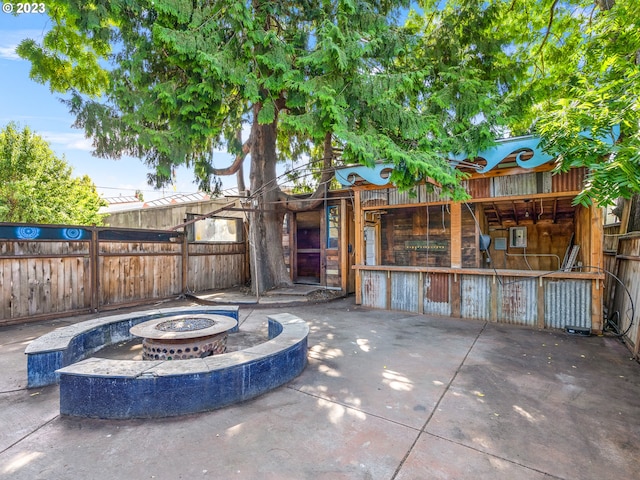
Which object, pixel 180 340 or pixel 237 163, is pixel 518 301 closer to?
pixel 180 340

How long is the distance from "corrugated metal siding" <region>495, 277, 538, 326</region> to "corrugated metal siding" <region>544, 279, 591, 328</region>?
0.60ft

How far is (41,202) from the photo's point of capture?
9.98 meters

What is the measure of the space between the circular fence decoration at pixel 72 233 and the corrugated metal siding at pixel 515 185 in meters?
8.22

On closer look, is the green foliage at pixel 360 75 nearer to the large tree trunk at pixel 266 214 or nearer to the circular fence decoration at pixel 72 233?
the large tree trunk at pixel 266 214

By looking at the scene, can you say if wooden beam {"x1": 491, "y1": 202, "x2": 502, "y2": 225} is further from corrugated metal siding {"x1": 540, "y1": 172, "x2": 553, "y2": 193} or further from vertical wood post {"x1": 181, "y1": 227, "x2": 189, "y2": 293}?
vertical wood post {"x1": 181, "y1": 227, "x2": 189, "y2": 293}

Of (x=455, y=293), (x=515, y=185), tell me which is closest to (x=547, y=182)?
(x=515, y=185)

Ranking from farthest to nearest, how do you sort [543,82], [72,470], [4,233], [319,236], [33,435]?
[319,236] → [543,82] → [4,233] → [33,435] → [72,470]

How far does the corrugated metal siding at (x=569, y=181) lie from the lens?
16.5 feet

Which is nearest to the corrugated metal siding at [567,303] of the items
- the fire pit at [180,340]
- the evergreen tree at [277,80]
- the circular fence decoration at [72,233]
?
the evergreen tree at [277,80]

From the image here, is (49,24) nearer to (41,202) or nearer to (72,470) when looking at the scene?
(41,202)

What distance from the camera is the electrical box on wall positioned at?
7789mm

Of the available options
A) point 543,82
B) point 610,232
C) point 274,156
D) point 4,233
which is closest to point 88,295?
point 4,233

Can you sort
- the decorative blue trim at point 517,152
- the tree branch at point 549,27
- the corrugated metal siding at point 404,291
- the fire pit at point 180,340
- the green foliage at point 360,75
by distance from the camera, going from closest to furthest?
the fire pit at point 180,340 < the green foliage at point 360,75 < the decorative blue trim at point 517,152 < the corrugated metal siding at point 404,291 < the tree branch at point 549,27

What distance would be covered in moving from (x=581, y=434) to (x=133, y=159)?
9.75m
